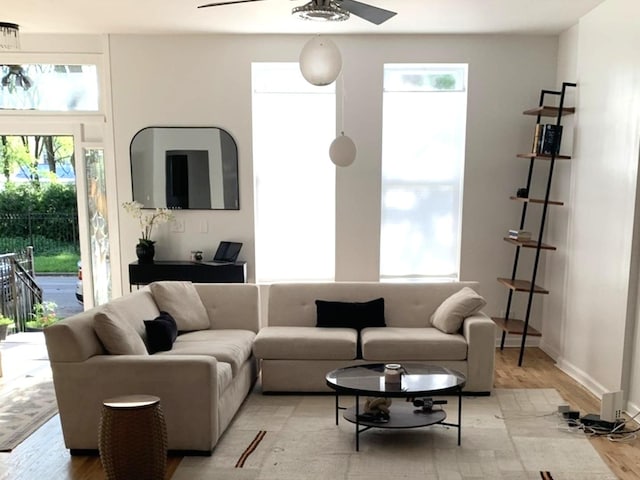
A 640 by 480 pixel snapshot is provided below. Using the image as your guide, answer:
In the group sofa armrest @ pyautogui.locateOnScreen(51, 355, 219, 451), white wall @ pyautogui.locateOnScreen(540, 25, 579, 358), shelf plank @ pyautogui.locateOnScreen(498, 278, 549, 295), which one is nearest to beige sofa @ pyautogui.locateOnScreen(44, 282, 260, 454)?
sofa armrest @ pyautogui.locateOnScreen(51, 355, 219, 451)

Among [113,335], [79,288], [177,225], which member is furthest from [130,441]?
[79,288]

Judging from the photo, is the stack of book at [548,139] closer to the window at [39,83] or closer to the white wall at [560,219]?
the white wall at [560,219]

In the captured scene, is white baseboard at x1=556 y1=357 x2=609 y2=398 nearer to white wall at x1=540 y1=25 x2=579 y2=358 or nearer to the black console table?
white wall at x1=540 y1=25 x2=579 y2=358

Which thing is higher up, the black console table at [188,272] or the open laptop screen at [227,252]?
the open laptop screen at [227,252]

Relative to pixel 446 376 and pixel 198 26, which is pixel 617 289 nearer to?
pixel 446 376

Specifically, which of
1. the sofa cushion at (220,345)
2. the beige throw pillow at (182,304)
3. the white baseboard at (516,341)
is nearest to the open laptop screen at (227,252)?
the beige throw pillow at (182,304)

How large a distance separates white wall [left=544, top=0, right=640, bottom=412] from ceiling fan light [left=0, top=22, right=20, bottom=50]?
197 inches

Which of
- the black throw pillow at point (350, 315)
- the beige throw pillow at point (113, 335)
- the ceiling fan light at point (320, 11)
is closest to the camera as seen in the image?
the ceiling fan light at point (320, 11)

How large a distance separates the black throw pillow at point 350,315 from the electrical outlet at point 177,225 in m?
1.87

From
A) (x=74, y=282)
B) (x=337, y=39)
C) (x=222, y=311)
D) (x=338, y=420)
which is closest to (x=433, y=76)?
(x=337, y=39)

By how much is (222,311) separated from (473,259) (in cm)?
263

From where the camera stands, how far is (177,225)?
542cm

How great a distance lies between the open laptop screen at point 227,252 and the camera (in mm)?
5262

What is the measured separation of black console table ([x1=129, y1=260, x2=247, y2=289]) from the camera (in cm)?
507
